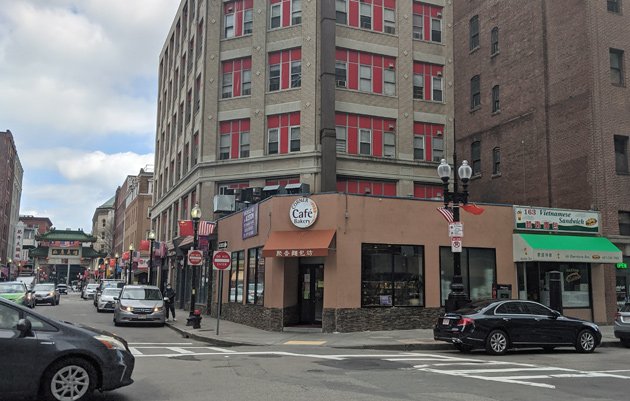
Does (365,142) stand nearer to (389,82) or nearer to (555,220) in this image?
(389,82)

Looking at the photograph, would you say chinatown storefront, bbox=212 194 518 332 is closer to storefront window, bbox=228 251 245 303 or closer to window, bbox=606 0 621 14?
storefront window, bbox=228 251 245 303

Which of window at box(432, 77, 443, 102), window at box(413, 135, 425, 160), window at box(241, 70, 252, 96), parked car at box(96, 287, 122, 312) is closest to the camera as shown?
parked car at box(96, 287, 122, 312)

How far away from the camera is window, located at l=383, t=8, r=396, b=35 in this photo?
1476 inches

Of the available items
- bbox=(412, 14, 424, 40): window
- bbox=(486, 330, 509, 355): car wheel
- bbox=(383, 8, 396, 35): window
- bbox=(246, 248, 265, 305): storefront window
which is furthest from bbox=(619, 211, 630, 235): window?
bbox=(383, 8, 396, 35): window

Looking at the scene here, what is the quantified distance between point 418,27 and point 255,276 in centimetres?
2239

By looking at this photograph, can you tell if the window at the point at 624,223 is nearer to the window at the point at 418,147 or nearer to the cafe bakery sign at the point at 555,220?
the cafe bakery sign at the point at 555,220

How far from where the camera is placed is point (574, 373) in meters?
12.2

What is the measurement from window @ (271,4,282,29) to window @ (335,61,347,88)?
4555 mm

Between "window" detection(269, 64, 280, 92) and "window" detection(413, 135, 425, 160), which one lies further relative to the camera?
"window" detection(413, 135, 425, 160)

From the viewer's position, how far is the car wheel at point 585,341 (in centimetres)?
1644

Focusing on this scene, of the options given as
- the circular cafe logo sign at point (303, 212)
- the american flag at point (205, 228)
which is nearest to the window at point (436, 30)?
the american flag at point (205, 228)

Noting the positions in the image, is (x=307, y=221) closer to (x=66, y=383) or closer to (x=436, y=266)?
(x=436, y=266)

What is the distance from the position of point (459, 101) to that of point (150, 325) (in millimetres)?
22447

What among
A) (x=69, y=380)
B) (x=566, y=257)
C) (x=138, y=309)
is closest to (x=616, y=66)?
(x=566, y=257)
